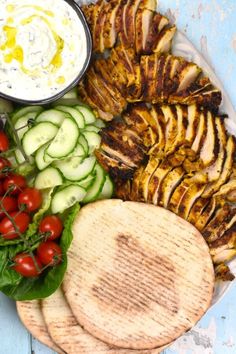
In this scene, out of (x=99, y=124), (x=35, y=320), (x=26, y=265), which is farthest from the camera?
(x=99, y=124)

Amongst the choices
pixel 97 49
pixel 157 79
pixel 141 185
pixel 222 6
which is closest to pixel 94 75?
pixel 97 49

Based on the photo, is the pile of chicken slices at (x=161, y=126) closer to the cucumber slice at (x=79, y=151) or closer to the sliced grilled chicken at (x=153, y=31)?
the sliced grilled chicken at (x=153, y=31)

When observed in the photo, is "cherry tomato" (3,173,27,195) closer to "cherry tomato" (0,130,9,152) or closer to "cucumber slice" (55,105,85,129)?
"cherry tomato" (0,130,9,152)

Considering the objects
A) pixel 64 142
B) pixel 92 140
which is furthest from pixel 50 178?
pixel 92 140

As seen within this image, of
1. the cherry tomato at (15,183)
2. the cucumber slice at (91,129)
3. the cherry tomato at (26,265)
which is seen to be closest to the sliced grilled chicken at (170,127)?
the cucumber slice at (91,129)

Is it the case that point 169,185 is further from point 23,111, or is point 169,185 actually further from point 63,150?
point 23,111

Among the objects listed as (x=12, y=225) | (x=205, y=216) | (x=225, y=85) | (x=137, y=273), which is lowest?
(x=137, y=273)
